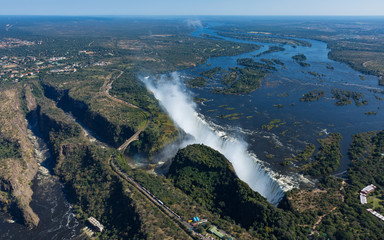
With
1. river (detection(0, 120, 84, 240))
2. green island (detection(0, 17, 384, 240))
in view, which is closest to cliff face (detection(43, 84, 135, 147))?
green island (detection(0, 17, 384, 240))

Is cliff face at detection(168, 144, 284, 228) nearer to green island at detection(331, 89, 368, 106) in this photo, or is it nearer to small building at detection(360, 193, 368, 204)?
small building at detection(360, 193, 368, 204)

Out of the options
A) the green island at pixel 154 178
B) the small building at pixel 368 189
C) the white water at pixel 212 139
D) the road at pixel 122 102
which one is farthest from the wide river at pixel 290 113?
the road at pixel 122 102

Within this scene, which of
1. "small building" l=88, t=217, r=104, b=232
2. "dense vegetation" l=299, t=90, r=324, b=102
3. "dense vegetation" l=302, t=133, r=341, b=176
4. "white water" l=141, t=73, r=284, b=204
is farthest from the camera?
"dense vegetation" l=299, t=90, r=324, b=102

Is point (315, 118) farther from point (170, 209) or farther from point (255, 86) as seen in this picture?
point (170, 209)

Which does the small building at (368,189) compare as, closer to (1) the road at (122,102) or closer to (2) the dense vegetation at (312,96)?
(2) the dense vegetation at (312,96)

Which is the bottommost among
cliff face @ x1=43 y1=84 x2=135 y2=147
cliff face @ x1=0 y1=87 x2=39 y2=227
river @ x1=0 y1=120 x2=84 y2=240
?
river @ x1=0 y1=120 x2=84 y2=240
